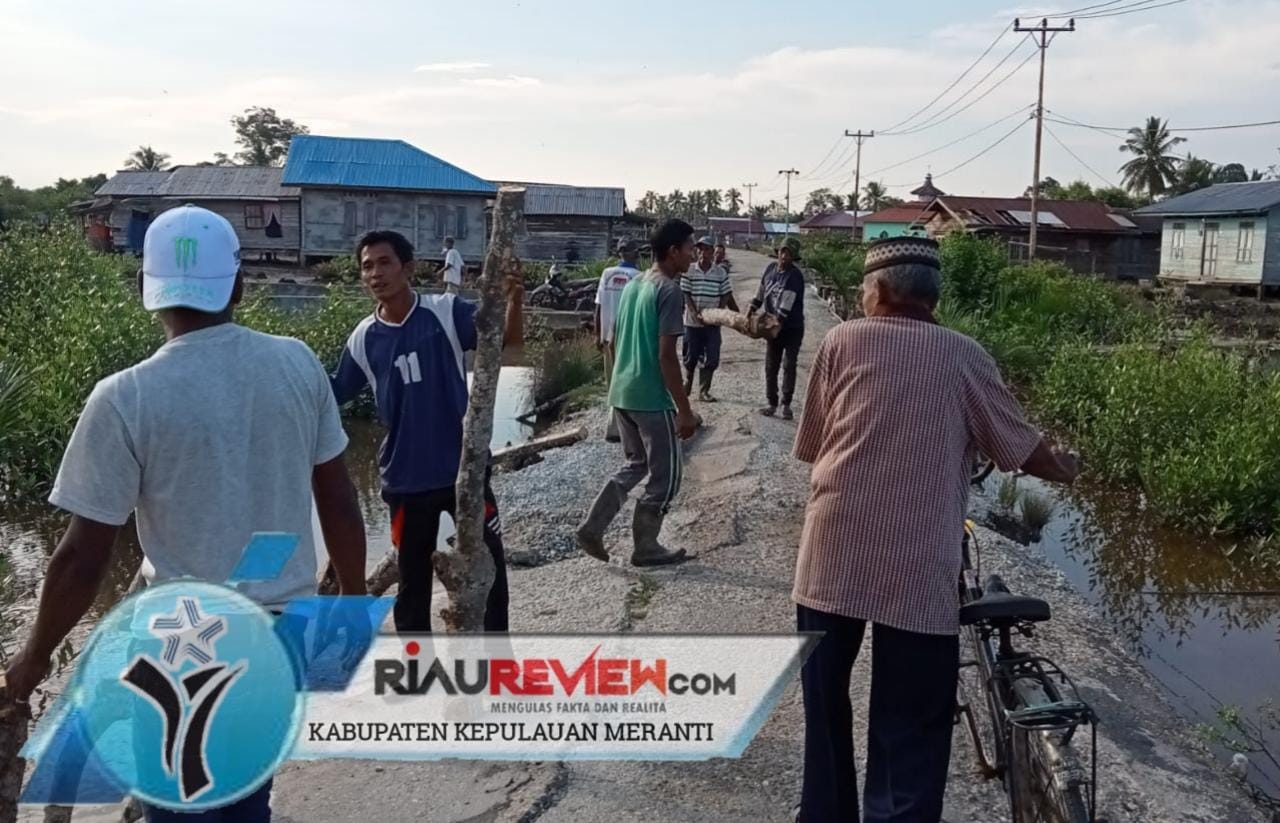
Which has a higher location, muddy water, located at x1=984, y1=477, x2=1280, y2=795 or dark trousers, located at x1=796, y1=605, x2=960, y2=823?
dark trousers, located at x1=796, y1=605, x2=960, y2=823

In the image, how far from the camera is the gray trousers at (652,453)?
5.73m

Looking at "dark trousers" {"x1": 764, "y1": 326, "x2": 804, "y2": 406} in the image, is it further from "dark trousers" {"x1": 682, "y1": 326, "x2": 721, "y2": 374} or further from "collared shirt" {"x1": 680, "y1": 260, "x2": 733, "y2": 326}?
"collared shirt" {"x1": 680, "y1": 260, "x2": 733, "y2": 326}

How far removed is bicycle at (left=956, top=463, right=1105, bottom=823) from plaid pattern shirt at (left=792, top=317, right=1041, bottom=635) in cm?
37

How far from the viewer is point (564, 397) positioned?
Result: 47.7ft

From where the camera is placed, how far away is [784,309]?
1026 centimetres

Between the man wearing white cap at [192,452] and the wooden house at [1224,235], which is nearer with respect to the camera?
the man wearing white cap at [192,452]

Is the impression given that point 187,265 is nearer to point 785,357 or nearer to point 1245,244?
point 785,357

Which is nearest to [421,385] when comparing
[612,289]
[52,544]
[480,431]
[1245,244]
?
[480,431]

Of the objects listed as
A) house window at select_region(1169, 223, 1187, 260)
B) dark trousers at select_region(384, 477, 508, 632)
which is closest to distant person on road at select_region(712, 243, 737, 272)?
dark trousers at select_region(384, 477, 508, 632)

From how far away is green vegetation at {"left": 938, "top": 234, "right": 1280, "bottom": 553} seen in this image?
9344 mm

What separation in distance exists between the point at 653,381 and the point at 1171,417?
733 cm

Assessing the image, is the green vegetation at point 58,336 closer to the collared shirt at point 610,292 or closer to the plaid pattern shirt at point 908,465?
the collared shirt at point 610,292

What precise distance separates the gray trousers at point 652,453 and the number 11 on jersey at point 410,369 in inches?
76.5

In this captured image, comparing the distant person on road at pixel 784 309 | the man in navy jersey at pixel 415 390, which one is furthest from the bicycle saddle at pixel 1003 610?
the distant person on road at pixel 784 309
